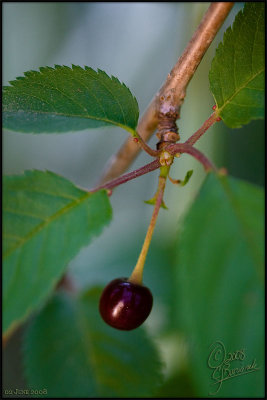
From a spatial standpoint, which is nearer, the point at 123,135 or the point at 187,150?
the point at 187,150

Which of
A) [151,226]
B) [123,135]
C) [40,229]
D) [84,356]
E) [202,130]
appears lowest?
[123,135]

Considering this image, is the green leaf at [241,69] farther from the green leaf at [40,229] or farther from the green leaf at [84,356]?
the green leaf at [84,356]

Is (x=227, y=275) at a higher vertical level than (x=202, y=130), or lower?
lower

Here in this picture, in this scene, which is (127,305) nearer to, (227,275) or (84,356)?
(227,275)

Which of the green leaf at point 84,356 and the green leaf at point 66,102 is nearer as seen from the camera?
the green leaf at point 66,102

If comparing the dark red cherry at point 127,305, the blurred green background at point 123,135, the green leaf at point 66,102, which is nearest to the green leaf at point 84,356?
the blurred green background at point 123,135

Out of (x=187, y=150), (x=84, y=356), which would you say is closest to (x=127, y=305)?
(x=187, y=150)
